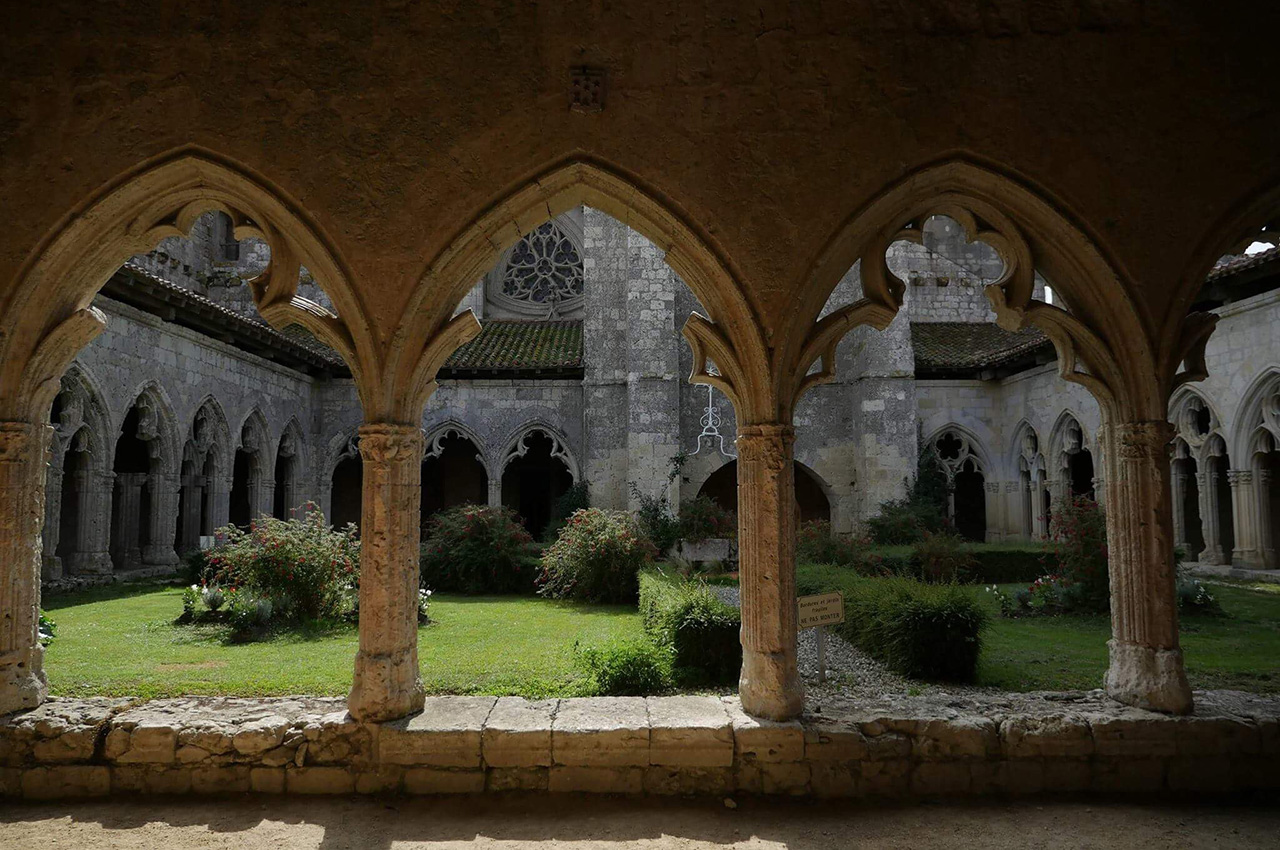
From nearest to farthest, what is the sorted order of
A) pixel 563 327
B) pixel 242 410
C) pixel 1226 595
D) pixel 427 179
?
pixel 427 179 → pixel 1226 595 → pixel 242 410 → pixel 563 327

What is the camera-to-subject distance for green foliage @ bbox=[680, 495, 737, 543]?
550 inches

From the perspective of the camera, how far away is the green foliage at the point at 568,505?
615 inches

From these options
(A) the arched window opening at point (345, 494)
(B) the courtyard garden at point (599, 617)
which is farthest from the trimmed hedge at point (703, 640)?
(A) the arched window opening at point (345, 494)

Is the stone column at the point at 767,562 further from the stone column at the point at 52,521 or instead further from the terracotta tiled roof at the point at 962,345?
the terracotta tiled roof at the point at 962,345

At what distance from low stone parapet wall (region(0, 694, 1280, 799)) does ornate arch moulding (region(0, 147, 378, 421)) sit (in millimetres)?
1862

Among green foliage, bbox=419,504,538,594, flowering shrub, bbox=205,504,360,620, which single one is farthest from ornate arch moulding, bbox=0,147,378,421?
green foliage, bbox=419,504,538,594

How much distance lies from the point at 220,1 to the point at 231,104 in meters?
0.61

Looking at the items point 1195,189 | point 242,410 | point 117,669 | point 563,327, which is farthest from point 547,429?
point 1195,189

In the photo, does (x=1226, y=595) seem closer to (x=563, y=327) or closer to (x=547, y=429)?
(x=547, y=429)

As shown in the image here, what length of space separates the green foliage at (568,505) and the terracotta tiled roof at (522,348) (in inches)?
99.0

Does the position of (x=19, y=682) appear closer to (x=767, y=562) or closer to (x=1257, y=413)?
(x=767, y=562)

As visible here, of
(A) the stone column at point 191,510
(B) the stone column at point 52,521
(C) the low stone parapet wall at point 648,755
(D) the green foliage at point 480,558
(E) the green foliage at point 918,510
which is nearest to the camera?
(C) the low stone parapet wall at point 648,755

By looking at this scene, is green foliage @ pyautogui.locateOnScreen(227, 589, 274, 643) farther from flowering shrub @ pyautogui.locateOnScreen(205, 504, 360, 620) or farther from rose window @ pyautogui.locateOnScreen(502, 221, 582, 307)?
rose window @ pyautogui.locateOnScreen(502, 221, 582, 307)

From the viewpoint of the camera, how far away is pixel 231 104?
4.34 m
